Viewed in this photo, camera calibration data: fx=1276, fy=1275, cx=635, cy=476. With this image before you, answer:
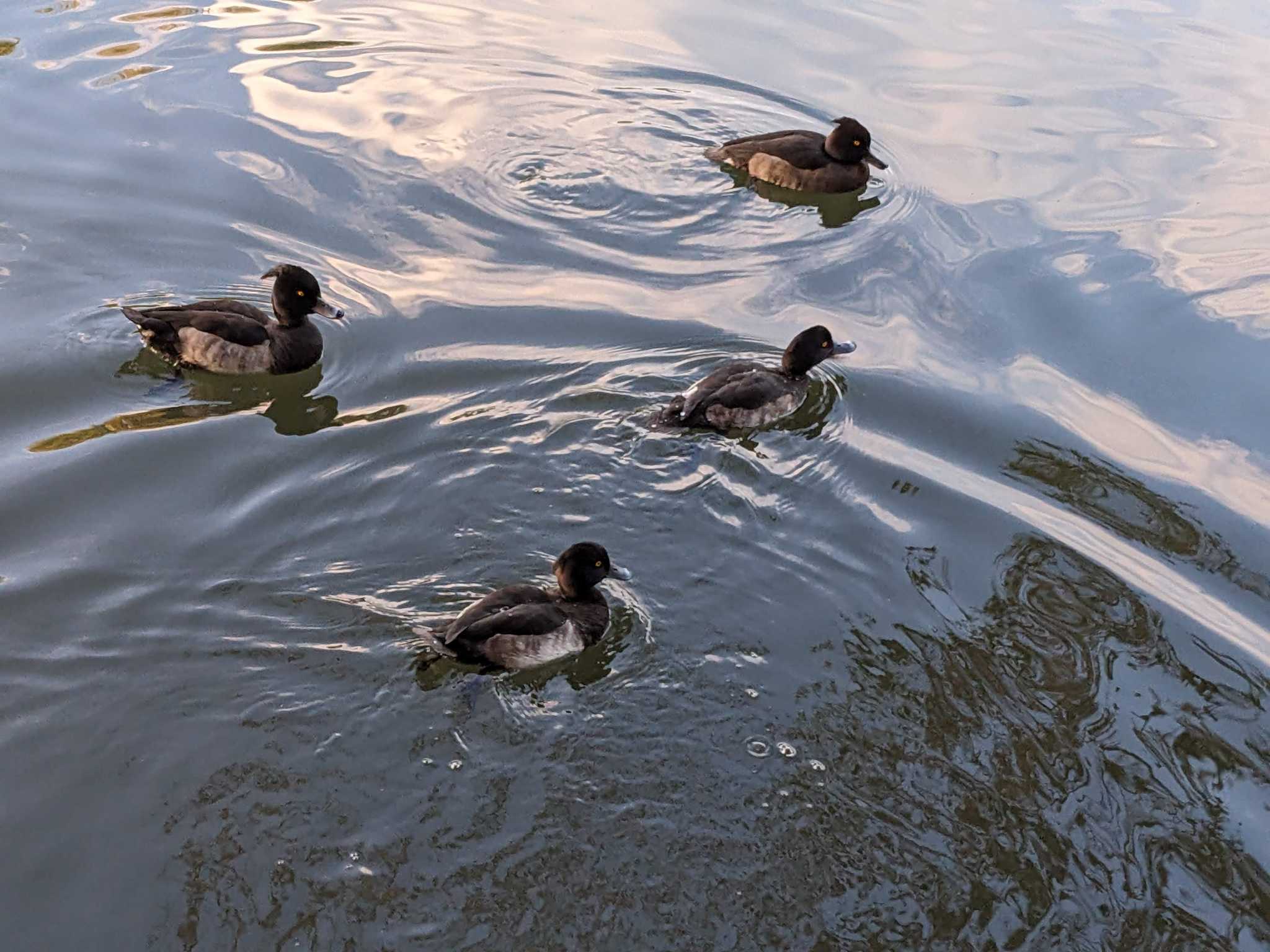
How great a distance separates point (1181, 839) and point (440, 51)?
12796 mm

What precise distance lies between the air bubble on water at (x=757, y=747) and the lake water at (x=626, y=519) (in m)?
0.02

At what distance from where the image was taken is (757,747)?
21.5 ft

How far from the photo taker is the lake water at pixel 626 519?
230 inches

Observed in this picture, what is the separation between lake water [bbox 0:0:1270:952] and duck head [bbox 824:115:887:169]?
512 mm

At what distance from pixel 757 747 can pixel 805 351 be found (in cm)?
409

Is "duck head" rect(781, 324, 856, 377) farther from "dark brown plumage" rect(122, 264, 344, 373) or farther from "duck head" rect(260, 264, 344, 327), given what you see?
"duck head" rect(260, 264, 344, 327)

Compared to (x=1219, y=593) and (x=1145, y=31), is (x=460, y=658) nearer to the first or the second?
(x=1219, y=593)

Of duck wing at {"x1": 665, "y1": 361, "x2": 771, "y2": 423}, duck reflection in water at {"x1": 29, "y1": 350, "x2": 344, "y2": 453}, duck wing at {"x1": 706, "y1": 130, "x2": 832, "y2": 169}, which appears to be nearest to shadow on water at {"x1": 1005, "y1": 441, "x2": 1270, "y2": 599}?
duck wing at {"x1": 665, "y1": 361, "x2": 771, "y2": 423}

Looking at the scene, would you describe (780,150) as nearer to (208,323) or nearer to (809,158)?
Answer: (809,158)

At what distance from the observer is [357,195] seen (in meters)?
12.1

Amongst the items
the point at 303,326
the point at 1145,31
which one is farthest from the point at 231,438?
the point at 1145,31

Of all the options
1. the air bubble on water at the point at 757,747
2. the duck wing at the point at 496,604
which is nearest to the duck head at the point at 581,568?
the duck wing at the point at 496,604

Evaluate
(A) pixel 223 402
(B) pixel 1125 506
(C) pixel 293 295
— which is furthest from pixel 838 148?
(A) pixel 223 402

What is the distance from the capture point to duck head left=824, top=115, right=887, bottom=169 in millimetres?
13156
